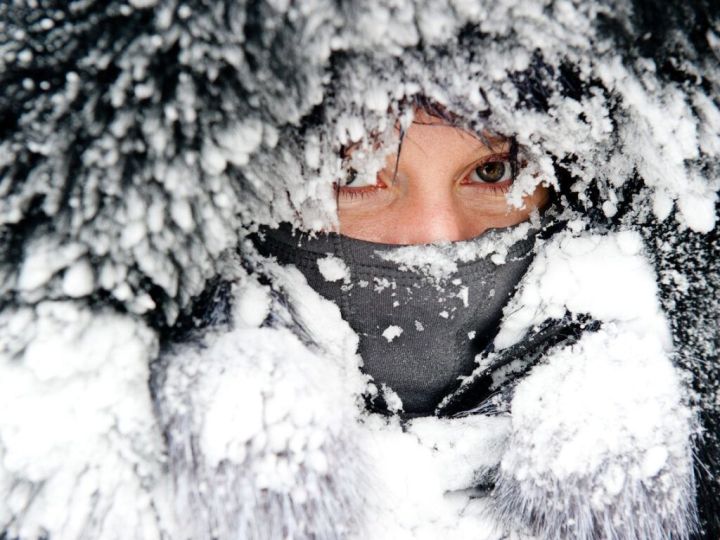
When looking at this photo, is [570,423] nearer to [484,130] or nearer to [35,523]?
[484,130]

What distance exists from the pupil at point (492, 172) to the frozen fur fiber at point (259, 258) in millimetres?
121

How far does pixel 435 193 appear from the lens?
0.86m

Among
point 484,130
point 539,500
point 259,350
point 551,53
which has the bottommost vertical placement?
point 539,500

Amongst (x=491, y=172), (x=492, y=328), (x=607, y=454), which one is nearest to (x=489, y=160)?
(x=491, y=172)

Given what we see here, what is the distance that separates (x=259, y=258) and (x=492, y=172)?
437 mm

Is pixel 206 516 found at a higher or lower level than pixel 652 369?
lower

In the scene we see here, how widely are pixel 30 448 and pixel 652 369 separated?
827 millimetres

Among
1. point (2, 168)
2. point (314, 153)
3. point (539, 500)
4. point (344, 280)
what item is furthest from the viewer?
point (344, 280)

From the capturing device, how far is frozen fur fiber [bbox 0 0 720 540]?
0.55 meters

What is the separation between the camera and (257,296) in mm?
748

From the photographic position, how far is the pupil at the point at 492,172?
0.95m

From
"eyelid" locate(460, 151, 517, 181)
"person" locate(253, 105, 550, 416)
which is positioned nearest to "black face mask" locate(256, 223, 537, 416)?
"person" locate(253, 105, 550, 416)

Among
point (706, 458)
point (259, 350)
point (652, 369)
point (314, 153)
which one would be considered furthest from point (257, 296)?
point (706, 458)

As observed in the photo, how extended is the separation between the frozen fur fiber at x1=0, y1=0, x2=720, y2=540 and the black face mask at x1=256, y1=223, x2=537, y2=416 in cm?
9
